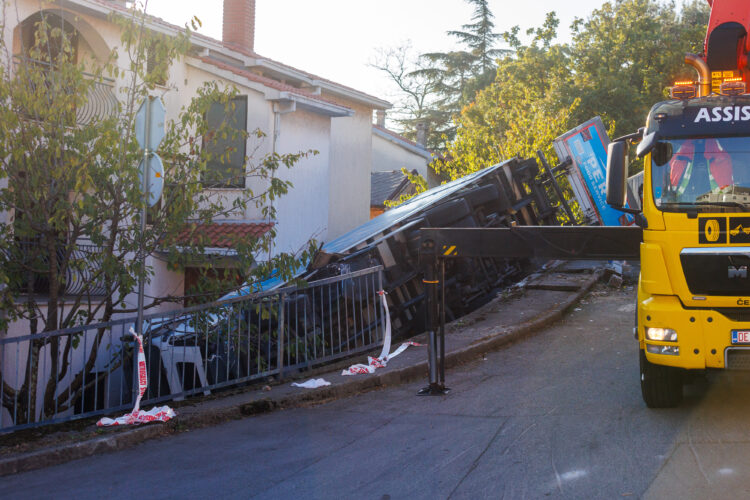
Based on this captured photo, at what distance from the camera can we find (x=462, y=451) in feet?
19.5

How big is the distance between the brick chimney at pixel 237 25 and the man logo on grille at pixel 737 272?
19274 mm

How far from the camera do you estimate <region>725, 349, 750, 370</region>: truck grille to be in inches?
242

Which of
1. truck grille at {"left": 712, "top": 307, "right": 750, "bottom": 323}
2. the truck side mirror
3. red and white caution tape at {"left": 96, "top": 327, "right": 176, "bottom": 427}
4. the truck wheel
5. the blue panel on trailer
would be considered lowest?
red and white caution tape at {"left": 96, "top": 327, "right": 176, "bottom": 427}

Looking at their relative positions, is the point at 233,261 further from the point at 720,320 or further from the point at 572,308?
the point at 572,308

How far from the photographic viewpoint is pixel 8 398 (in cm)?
859

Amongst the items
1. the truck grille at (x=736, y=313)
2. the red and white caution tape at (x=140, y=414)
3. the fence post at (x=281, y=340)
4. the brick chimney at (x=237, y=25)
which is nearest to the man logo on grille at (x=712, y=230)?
the truck grille at (x=736, y=313)

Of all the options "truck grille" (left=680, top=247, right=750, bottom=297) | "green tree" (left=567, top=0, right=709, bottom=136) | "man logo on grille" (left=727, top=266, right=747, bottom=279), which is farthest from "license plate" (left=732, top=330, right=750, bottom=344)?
"green tree" (left=567, top=0, right=709, bottom=136)

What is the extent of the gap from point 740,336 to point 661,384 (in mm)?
885

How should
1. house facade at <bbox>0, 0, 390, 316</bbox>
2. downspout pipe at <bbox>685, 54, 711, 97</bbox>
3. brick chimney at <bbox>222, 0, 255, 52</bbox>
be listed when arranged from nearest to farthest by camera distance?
downspout pipe at <bbox>685, 54, 711, 97</bbox>, house facade at <bbox>0, 0, 390, 316</bbox>, brick chimney at <bbox>222, 0, 255, 52</bbox>

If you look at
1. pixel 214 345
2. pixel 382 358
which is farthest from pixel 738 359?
pixel 214 345

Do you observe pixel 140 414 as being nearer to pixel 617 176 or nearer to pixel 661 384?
pixel 661 384

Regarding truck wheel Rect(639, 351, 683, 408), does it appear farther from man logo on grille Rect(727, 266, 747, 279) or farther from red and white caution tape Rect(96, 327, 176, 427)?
red and white caution tape Rect(96, 327, 176, 427)

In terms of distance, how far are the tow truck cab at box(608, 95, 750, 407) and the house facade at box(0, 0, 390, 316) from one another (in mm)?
9658

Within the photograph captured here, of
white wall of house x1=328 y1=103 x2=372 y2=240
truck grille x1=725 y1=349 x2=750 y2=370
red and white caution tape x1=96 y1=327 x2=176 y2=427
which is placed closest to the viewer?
truck grille x1=725 y1=349 x2=750 y2=370
